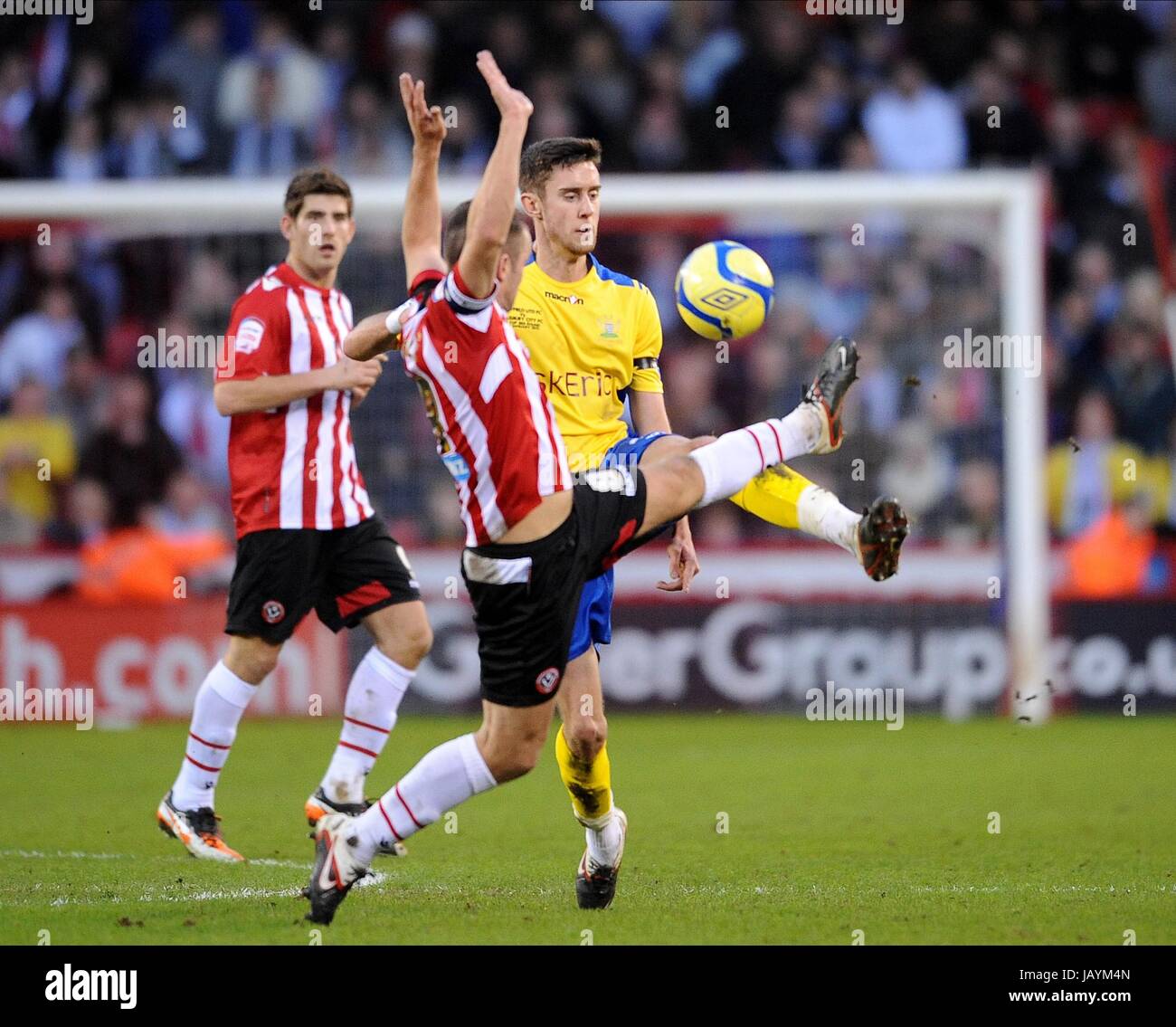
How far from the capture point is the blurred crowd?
12672 millimetres

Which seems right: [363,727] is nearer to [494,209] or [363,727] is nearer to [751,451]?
[751,451]

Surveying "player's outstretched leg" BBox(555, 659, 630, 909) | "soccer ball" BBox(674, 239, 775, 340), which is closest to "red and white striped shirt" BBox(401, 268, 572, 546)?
"player's outstretched leg" BBox(555, 659, 630, 909)

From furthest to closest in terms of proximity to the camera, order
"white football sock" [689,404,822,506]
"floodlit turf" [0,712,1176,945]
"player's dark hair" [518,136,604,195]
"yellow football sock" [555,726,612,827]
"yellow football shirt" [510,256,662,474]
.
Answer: "yellow football shirt" [510,256,662,474]
"player's dark hair" [518,136,604,195]
"yellow football sock" [555,726,612,827]
"white football sock" [689,404,822,506]
"floodlit turf" [0,712,1176,945]

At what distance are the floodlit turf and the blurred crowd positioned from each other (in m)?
2.06

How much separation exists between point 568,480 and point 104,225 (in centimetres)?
783

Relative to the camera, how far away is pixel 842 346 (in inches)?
228

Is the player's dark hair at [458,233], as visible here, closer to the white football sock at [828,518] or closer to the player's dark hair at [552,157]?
the player's dark hair at [552,157]

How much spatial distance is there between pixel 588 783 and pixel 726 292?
5.95 ft

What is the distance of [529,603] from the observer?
16.5 feet

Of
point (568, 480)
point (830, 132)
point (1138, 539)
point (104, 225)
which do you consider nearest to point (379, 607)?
point (568, 480)

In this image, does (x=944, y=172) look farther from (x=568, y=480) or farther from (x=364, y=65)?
(x=568, y=480)

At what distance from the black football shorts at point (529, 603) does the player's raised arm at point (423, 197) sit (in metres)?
0.87

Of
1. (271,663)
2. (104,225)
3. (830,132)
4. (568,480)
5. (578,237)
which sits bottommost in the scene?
(271,663)

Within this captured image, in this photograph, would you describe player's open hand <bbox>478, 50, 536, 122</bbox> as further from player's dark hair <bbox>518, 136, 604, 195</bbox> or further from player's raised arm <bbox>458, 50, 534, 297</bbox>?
player's dark hair <bbox>518, 136, 604, 195</bbox>
